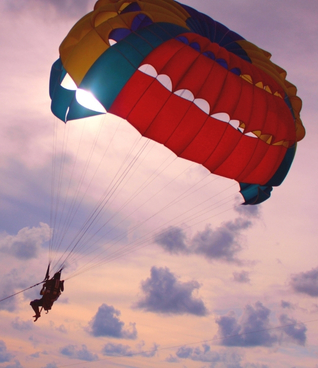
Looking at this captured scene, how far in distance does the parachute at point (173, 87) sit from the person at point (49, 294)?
5.86m

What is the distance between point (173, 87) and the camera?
1489 centimetres

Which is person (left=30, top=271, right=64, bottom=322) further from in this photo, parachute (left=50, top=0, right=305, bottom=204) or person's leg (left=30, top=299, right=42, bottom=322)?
parachute (left=50, top=0, right=305, bottom=204)

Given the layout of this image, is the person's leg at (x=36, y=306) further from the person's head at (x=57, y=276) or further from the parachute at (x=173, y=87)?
the parachute at (x=173, y=87)

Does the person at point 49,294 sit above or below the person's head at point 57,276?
below

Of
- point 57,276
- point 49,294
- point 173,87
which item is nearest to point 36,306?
point 49,294

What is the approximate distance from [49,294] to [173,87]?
27.1ft

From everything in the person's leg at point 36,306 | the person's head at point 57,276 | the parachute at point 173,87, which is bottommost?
the person's leg at point 36,306

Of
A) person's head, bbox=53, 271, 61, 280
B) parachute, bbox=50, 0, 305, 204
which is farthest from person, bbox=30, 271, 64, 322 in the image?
parachute, bbox=50, 0, 305, 204

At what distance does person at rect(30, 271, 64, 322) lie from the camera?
51.8 feet

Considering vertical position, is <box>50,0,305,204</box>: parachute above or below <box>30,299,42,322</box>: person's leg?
above

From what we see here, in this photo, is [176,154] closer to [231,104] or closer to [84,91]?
[231,104]

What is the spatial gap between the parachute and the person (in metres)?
5.86

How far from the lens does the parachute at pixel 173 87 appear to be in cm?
1512

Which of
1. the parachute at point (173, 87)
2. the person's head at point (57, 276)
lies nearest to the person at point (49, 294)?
the person's head at point (57, 276)
